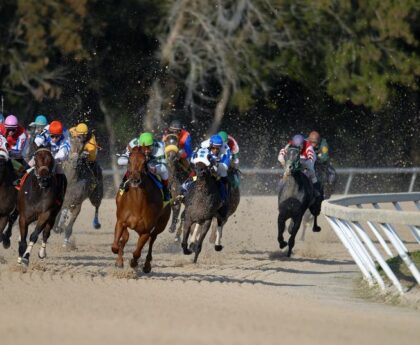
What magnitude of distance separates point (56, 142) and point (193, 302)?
4.14 metres

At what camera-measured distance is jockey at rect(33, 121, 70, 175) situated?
14.3 metres

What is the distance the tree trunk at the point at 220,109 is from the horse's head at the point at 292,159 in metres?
13.3

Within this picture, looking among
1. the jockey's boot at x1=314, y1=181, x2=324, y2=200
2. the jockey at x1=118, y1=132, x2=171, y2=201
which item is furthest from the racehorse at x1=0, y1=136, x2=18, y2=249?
the jockey's boot at x1=314, y1=181, x2=324, y2=200

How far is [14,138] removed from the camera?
15.8 m

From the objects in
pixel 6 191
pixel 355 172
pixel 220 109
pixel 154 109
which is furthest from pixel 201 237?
pixel 220 109

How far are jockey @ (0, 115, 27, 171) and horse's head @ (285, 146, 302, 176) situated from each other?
152 inches

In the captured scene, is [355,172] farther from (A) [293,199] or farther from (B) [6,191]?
(B) [6,191]

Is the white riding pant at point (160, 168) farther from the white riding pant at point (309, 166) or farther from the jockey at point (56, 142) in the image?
the white riding pant at point (309, 166)

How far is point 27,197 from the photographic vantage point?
1412 cm

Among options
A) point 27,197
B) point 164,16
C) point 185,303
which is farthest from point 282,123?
point 185,303

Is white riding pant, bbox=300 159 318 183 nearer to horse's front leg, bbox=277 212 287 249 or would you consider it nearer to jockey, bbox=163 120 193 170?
horse's front leg, bbox=277 212 287 249

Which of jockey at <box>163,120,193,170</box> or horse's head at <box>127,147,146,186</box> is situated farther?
jockey at <box>163,120,193,170</box>

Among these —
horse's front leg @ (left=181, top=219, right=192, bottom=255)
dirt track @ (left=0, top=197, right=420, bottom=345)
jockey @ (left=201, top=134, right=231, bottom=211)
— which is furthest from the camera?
jockey @ (left=201, top=134, right=231, bottom=211)

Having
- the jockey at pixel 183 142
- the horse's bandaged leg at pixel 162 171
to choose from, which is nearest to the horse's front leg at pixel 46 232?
the horse's bandaged leg at pixel 162 171
